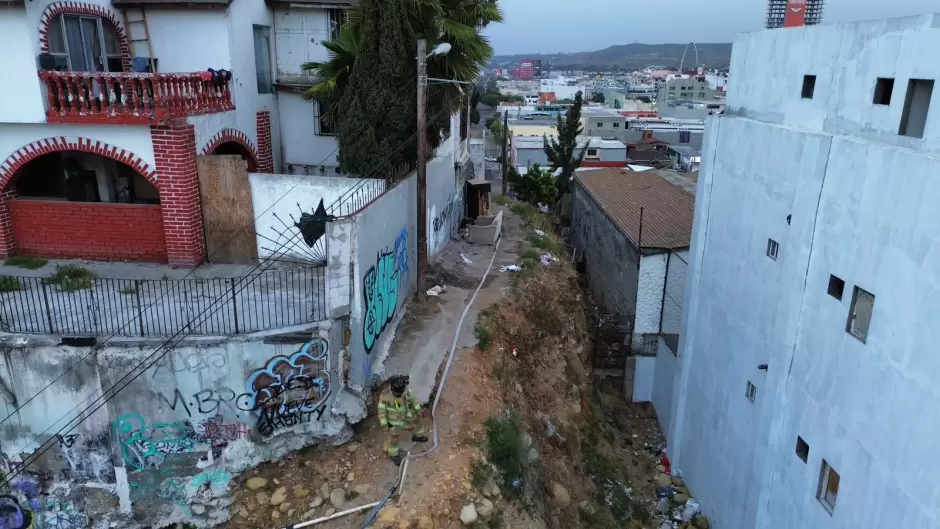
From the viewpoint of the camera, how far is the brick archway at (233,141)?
15211mm

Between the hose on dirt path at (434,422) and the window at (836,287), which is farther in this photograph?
the window at (836,287)

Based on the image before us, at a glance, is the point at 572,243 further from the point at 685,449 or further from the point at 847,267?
the point at 847,267

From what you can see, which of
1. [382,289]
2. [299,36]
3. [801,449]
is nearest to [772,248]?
[801,449]

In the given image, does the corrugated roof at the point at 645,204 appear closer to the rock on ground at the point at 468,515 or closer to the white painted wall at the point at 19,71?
the rock on ground at the point at 468,515

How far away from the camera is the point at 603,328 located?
2130cm

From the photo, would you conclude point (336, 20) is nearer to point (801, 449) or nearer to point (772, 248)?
point (772, 248)

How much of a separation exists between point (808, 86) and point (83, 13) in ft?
55.4

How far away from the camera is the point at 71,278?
13.3 metres

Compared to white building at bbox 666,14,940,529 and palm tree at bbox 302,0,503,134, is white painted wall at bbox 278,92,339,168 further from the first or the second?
white building at bbox 666,14,940,529

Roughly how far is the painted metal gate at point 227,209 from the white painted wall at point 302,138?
18.7 feet

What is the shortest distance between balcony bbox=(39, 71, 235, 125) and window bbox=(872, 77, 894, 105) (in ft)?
45.8

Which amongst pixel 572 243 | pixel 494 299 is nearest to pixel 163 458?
pixel 494 299

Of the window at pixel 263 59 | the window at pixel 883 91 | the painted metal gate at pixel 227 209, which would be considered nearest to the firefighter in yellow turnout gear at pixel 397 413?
the painted metal gate at pixel 227 209

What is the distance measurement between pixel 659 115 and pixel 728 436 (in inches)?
3584
